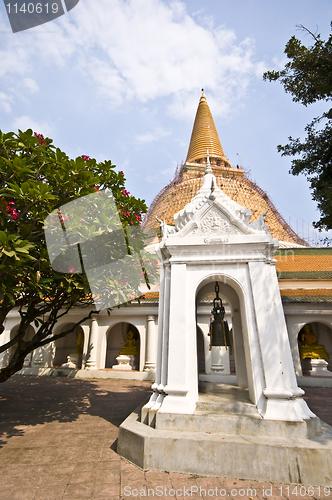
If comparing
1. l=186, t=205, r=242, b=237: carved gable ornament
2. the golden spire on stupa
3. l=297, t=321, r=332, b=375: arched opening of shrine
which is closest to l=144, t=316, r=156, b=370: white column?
l=297, t=321, r=332, b=375: arched opening of shrine

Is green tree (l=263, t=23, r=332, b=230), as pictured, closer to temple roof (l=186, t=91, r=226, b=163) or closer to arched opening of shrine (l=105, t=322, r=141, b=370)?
arched opening of shrine (l=105, t=322, r=141, b=370)

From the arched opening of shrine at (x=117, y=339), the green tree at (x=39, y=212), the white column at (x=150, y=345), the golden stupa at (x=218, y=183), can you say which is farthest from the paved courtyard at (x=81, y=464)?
the golden stupa at (x=218, y=183)

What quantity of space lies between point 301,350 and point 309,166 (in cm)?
876

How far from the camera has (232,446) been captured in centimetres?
359

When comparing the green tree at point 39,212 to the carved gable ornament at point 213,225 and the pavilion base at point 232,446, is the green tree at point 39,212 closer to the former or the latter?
the carved gable ornament at point 213,225

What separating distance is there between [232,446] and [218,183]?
24.3 meters

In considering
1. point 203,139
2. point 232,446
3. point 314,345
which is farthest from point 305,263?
point 203,139

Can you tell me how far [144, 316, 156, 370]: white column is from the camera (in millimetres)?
11938

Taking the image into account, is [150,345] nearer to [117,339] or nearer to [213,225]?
[117,339]

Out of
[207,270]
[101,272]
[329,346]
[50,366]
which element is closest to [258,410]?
[207,270]

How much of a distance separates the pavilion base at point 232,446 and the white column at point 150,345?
794cm

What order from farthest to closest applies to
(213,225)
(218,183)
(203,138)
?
(203,138) < (218,183) < (213,225)

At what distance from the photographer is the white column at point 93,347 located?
12.3 m

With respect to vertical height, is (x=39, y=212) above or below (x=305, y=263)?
below
